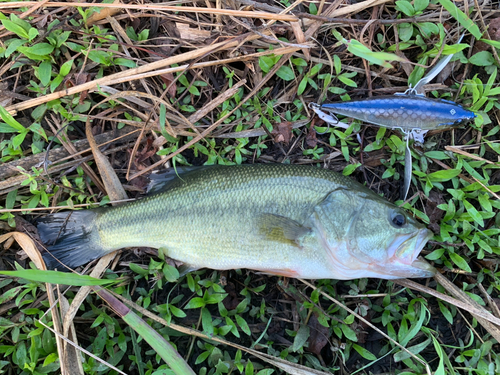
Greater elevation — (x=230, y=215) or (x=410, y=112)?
(x=410, y=112)

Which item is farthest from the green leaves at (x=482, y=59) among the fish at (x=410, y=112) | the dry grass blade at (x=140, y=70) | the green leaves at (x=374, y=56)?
the dry grass blade at (x=140, y=70)

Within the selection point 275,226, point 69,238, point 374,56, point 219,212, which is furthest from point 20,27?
point 374,56

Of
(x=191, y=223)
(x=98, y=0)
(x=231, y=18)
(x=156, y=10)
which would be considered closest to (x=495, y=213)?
(x=191, y=223)

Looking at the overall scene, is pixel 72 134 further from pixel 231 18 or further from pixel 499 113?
pixel 499 113

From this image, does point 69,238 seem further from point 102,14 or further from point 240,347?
point 102,14

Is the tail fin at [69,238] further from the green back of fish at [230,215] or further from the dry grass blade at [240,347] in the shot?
the dry grass blade at [240,347]
